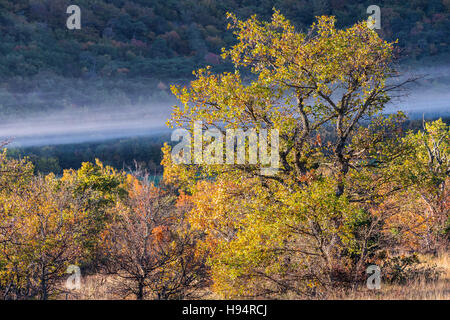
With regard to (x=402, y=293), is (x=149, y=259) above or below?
above

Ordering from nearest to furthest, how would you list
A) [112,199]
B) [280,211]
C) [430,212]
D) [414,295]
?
[414,295] < [280,211] < [430,212] < [112,199]

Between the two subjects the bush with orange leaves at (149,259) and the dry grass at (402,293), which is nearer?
the dry grass at (402,293)

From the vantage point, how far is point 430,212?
25703 mm


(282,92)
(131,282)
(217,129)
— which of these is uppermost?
(282,92)

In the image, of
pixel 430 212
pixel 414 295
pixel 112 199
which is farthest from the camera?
pixel 112 199

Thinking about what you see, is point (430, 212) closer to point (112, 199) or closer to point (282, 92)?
point (282, 92)

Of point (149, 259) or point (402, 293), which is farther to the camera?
point (149, 259)

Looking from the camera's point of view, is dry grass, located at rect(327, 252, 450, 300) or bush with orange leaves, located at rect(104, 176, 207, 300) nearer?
dry grass, located at rect(327, 252, 450, 300)

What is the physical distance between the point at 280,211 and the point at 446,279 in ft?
22.6

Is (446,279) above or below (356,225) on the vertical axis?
Answer: below
